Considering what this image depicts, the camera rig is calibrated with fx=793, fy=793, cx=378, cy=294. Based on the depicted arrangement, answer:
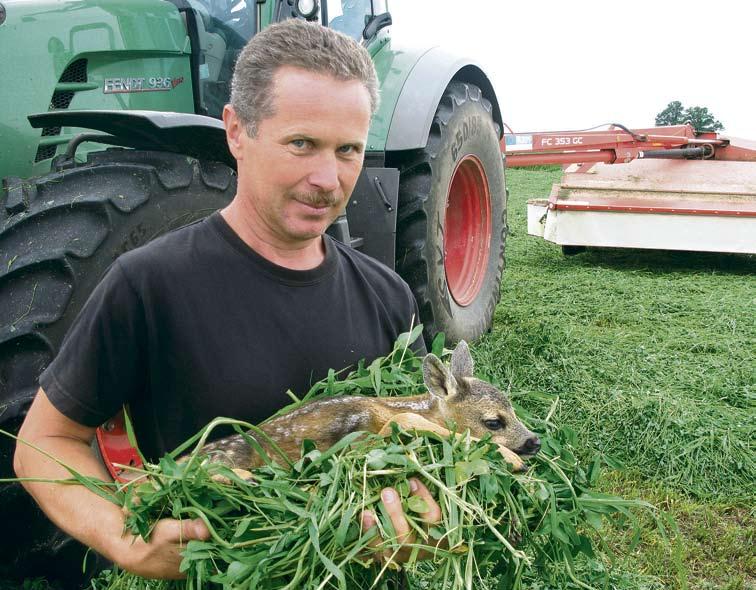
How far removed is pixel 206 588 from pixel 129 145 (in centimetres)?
193

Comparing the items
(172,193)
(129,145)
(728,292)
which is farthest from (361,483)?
(728,292)

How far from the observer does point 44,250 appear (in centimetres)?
242

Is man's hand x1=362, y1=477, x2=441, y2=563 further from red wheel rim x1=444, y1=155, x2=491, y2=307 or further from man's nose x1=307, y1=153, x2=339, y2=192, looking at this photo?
red wheel rim x1=444, y1=155, x2=491, y2=307

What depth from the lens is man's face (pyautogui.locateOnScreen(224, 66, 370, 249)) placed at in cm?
170

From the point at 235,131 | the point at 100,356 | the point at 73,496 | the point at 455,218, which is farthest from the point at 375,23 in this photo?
the point at 73,496

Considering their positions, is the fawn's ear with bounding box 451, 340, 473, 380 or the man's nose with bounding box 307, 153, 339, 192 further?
the fawn's ear with bounding box 451, 340, 473, 380

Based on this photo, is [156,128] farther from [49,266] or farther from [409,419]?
[409,419]

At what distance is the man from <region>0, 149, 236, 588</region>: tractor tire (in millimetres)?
621

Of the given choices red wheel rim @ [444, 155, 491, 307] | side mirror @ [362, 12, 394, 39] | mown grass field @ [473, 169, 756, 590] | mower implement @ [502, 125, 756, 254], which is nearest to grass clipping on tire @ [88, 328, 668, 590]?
mown grass field @ [473, 169, 756, 590]

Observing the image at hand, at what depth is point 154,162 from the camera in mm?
2795

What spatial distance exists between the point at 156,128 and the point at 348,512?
181cm

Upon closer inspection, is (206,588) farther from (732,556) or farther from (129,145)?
(732,556)

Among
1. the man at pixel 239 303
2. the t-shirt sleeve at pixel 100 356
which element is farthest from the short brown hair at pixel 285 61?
the t-shirt sleeve at pixel 100 356

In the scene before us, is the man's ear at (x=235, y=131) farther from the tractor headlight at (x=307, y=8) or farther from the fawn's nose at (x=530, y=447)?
the tractor headlight at (x=307, y=8)
